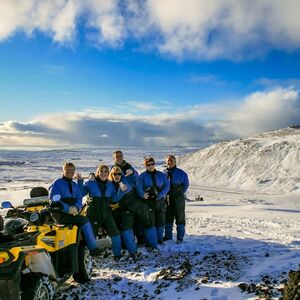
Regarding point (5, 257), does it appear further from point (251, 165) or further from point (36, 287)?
point (251, 165)

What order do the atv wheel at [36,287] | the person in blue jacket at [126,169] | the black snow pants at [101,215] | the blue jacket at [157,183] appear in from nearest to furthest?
the atv wheel at [36,287], the black snow pants at [101,215], the person in blue jacket at [126,169], the blue jacket at [157,183]

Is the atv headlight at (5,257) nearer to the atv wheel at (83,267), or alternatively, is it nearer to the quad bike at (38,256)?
the quad bike at (38,256)

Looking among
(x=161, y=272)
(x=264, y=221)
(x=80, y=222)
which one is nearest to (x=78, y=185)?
(x=80, y=222)

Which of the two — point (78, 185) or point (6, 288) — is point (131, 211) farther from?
point (6, 288)

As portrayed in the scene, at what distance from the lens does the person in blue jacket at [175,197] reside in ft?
37.2

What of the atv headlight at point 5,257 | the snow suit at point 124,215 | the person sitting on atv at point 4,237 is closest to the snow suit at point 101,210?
the snow suit at point 124,215

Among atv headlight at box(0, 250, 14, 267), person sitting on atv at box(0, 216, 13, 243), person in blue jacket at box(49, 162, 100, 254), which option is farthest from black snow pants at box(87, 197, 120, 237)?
atv headlight at box(0, 250, 14, 267)

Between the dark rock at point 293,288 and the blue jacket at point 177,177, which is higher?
the blue jacket at point 177,177

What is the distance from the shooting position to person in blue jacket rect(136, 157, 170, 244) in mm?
10806

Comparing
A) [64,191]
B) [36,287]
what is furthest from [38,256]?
[64,191]

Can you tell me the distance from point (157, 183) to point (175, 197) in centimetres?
85

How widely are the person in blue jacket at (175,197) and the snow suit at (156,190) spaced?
0.48 meters

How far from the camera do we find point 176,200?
1141 cm

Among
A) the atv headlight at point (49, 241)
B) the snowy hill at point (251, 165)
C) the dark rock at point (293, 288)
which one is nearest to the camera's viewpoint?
the dark rock at point (293, 288)
